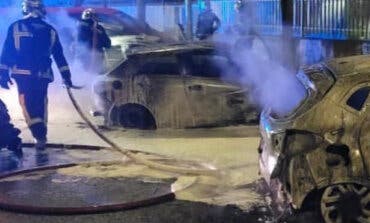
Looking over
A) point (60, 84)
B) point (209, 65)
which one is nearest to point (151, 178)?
point (209, 65)

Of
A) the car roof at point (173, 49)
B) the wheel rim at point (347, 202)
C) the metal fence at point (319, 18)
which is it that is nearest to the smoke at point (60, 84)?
the car roof at point (173, 49)

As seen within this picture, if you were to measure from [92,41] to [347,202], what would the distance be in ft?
35.3

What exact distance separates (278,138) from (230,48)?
223 inches

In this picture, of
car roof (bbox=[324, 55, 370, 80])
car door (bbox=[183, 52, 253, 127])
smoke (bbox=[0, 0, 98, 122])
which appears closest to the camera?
A: car roof (bbox=[324, 55, 370, 80])

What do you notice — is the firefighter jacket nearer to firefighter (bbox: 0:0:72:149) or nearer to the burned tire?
firefighter (bbox: 0:0:72:149)

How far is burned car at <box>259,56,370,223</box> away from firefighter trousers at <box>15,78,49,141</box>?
4445 mm

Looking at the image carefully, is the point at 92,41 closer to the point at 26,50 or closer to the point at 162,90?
the point at 162,90

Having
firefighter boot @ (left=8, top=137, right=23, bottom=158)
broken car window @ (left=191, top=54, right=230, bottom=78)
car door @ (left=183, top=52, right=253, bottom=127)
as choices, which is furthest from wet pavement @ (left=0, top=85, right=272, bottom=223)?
broken car window @ (left=191, top=54, right=230, bottom=78)

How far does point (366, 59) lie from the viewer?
594cm

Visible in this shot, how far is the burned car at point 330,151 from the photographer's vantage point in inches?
215

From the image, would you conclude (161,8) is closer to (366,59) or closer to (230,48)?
(230,48)

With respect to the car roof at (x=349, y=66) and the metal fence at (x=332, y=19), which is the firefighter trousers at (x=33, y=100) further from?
the metal fence at (x=332, y=19)

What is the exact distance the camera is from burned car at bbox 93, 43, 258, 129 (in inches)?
417

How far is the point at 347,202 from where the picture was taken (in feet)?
18.1
